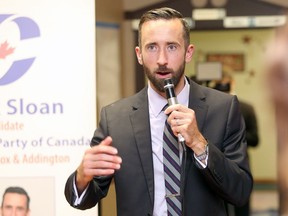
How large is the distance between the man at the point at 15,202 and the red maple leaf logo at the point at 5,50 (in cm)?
69

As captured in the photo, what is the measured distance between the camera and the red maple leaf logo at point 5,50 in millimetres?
3047

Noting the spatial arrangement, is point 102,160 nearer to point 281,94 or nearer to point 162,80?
point 162,80

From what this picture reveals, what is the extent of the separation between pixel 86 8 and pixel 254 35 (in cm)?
647

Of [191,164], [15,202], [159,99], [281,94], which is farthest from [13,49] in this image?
[281,94]

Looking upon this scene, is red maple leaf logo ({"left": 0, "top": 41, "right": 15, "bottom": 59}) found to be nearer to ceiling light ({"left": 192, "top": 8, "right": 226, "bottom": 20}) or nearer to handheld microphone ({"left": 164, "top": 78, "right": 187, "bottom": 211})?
handheld microphone ({"left": 164, "top": 78, "right": 187, "bottom": 211})

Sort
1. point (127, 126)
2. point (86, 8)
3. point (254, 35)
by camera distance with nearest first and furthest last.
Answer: point (127, 126) < point (86, 8) < point (254, 35)

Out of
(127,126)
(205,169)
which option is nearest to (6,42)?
(127,126)

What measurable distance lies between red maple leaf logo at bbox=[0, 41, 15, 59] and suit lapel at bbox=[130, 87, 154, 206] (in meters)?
0.98

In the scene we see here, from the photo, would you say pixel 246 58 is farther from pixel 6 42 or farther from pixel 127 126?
pixel 127 126

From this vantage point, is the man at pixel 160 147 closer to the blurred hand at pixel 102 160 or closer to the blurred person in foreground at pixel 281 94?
the blurred hand at pixel 102 160

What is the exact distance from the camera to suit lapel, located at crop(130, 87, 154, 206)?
218cm

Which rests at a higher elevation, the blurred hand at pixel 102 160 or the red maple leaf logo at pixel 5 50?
the red maple leaf logo at pixel 5 50

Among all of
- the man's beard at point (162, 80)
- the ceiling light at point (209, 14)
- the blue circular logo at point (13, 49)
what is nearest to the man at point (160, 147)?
the man's beard at point (162, 80)

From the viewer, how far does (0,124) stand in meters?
3.06
